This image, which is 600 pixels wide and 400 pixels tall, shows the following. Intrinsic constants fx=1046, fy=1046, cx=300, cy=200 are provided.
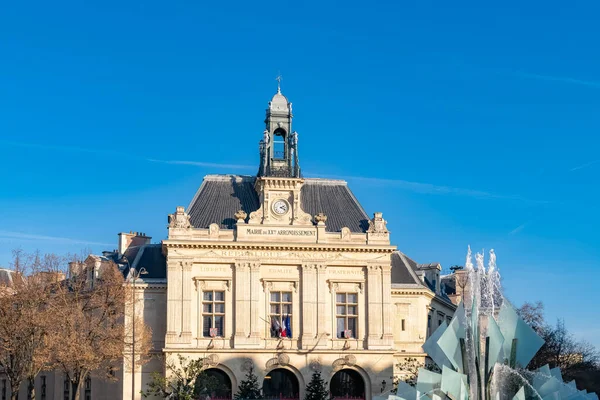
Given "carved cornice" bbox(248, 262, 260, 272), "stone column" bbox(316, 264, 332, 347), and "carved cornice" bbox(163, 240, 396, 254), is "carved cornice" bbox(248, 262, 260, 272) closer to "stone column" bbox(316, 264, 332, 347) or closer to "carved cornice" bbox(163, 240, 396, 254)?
"carved cornice" bbox(163, 240, 396, 254)

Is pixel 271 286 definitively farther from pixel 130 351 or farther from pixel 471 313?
pixel 471 313

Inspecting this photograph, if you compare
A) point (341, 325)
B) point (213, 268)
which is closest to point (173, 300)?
point (213, 268)

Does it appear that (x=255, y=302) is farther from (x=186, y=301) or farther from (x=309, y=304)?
(x=186, y=301)

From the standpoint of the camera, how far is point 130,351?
57.2 meters

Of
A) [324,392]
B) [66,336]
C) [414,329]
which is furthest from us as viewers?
[414,329]

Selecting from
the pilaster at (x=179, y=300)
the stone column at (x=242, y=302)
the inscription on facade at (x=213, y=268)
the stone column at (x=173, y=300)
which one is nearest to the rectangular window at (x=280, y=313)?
the stone column at (x=242, y=302)

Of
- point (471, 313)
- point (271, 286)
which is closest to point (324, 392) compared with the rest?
point (271, 286)

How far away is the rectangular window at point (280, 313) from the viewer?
5872cm

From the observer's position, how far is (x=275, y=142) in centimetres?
6325

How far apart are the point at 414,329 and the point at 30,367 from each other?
2313cm

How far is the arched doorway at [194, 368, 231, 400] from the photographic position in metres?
54.9

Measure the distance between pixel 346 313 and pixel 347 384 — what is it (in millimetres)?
4033

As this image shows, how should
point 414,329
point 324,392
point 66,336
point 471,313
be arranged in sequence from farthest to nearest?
point 414,329 < point 324,392 < point 66,336 < point 471,313

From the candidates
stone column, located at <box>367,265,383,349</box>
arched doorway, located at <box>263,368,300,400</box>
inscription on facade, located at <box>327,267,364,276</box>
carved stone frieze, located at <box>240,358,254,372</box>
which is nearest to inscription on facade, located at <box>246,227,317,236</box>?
inscription on facade, located at <box>327,267,364,276</box>
